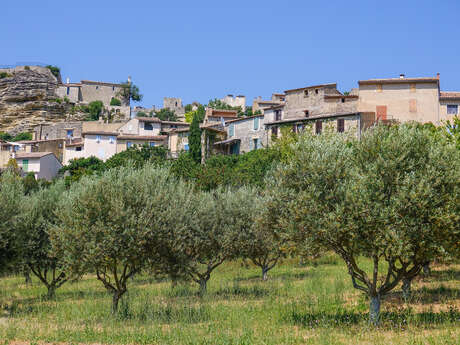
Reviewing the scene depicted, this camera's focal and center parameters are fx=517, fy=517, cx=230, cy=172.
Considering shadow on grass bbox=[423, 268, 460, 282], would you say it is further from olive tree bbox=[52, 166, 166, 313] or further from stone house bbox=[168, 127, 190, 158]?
stone house bbox=[168, 127, 190, 158]

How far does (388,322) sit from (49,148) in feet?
279

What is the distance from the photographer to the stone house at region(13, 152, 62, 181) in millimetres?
79688

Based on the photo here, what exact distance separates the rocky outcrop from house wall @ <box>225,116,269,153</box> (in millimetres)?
54265

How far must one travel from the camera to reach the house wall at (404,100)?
5978cm

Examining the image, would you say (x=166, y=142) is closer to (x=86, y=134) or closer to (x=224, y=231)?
(x=86, y=134)

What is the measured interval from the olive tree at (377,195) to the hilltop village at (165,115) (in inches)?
357

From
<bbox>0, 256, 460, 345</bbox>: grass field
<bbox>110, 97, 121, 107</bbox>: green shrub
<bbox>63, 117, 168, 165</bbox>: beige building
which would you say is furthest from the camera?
<bbox>110, 97, 121, 107</bbox>: green shrub

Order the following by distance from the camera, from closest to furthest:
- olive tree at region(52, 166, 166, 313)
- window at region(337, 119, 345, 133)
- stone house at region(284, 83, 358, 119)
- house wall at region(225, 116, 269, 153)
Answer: olive tree at region(52, 166, 166, 313)
window at region(337, 119, 345, 133)
stone house at region(284, 83, 358, 119)
house wall at region(225, 116, 269, 153)

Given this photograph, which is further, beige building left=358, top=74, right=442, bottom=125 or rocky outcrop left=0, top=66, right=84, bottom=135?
rocky outcrop left=0, top=66, right=84, bottom=135

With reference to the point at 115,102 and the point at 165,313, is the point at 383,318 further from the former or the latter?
the point at 115,102

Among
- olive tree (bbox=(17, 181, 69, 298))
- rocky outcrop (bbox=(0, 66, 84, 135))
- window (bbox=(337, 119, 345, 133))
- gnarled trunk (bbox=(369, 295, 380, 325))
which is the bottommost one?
gnarled trunk (bbox=(369, 295, 380, 325))

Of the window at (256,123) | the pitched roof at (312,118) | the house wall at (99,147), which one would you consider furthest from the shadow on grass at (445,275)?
the house wall at (99,147)

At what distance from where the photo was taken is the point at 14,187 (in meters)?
27.0

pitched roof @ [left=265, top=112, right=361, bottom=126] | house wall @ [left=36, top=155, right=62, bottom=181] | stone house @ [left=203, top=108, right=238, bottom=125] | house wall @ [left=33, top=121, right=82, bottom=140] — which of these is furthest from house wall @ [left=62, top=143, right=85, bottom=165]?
pitched roof @ [left=265, top=112, right=361, bottom=126]
